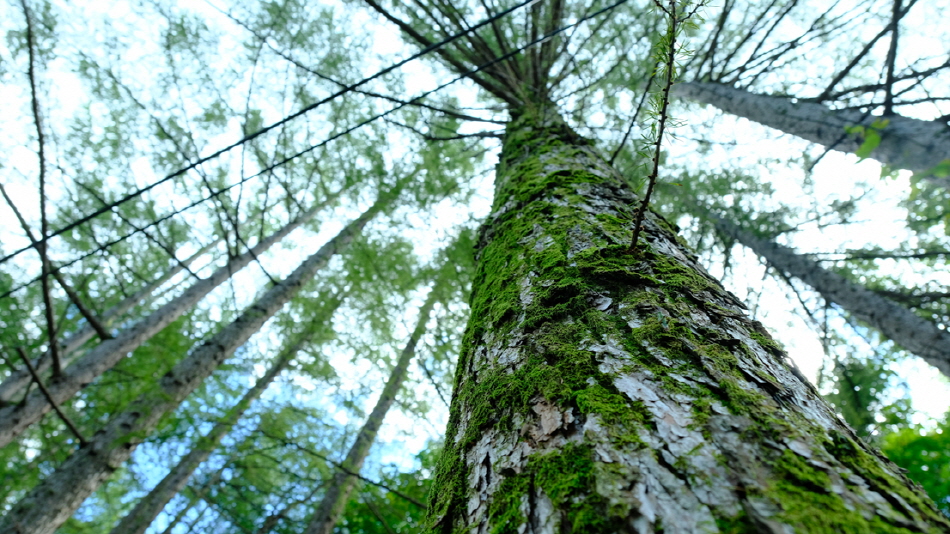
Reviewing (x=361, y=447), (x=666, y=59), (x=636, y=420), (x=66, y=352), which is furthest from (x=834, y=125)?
(x=66, y=352)

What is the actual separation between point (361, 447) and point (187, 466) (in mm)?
3963

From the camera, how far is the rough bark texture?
4.94m

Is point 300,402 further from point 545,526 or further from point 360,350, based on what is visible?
point 545,526

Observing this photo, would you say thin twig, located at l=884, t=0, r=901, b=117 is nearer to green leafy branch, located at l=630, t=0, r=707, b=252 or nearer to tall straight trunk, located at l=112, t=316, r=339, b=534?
green leafy branch, located at l=630, t=0, r=707, b=252

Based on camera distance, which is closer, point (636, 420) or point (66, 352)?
point (636, 420)

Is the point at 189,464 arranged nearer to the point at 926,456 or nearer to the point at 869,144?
the point at 869,144

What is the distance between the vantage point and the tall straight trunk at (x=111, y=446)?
2949 mm

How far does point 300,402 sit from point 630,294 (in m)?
5.91

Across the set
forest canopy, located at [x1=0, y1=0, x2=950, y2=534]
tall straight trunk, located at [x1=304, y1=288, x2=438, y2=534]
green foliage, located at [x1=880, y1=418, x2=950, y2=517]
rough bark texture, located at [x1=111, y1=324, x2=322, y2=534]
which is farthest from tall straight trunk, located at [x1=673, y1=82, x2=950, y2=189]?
rough bark texture, located at [x1=111, y1=324, x2=322, y2=534]

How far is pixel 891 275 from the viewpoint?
5.88 meters

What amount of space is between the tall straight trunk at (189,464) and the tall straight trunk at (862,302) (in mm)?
6366

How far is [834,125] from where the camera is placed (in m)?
4.27

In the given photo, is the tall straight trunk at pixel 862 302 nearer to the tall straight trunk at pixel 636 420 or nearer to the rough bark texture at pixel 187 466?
the tall straight trunk at pixel 636 420

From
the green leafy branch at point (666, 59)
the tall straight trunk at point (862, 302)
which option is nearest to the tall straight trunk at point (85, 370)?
the green leafy branch at point (666, 59)
